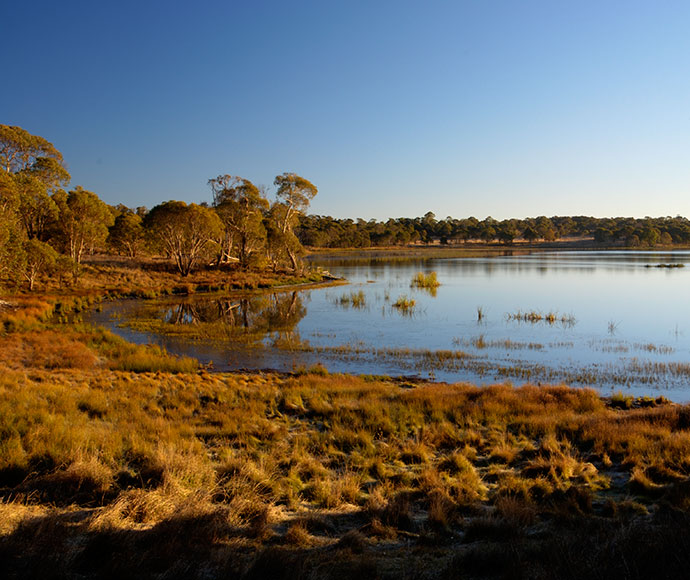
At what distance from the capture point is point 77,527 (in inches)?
182

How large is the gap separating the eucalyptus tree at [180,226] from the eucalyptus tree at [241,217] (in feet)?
17.7

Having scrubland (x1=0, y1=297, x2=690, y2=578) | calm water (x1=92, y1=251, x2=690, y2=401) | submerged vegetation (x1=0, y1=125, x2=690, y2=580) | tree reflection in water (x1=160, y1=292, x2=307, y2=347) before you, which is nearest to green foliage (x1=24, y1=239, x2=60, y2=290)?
calm water (x1=92, y1=251, x2=690, y2=401)

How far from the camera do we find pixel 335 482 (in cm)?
650

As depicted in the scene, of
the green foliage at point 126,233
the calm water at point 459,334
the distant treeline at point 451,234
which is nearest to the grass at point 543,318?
the calm water at point 459,334

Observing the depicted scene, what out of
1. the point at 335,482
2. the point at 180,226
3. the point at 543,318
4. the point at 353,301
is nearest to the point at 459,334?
the point at 543,318

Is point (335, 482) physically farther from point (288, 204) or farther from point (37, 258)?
point (288, 204)

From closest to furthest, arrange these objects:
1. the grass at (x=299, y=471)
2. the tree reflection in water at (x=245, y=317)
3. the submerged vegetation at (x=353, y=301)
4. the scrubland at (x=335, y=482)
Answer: the scrubland at (x=335, y=482), the grass at (x=299, y=471), the tree reflection in water at (x=245, y=317), the submerged vegetation at (x=353, y=301)

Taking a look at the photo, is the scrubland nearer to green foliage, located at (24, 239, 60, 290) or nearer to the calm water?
the calm water

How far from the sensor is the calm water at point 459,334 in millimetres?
16094

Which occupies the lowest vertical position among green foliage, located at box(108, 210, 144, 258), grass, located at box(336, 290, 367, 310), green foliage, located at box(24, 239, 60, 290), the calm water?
the calm water

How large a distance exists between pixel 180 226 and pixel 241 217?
35.9ft

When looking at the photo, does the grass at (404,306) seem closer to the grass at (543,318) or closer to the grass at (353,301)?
the grass at (353,301)

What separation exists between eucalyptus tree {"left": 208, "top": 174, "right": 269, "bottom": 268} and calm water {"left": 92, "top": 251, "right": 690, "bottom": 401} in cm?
1750

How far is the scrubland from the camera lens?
4.12 meters
